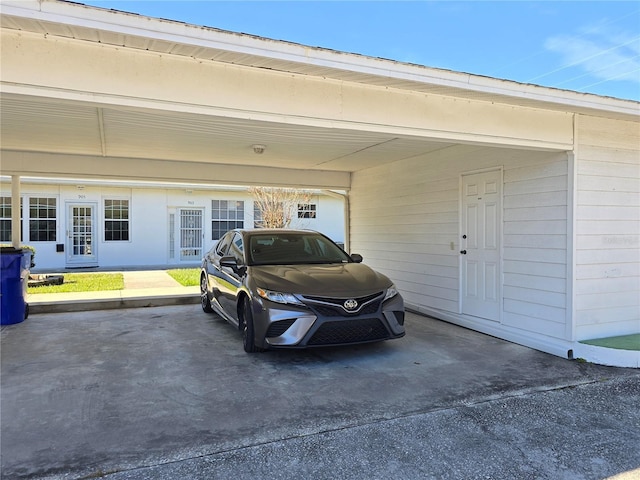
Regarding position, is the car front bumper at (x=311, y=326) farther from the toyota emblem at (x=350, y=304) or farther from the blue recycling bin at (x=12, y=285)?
the blue recycling bin at (x=12, y=285)

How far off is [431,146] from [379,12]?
2796 mm

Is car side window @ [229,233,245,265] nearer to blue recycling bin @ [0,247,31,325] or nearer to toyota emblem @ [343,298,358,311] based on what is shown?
toyota emblem @ [343,298,358,311]

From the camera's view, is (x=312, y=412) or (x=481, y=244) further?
(x=481, y=244)

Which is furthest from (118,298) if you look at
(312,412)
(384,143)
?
(312,412)

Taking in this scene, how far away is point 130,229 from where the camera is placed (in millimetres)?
14625

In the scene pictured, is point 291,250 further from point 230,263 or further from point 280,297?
point 280,297

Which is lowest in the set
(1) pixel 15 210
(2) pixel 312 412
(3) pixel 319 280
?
(2) pixel 312 412

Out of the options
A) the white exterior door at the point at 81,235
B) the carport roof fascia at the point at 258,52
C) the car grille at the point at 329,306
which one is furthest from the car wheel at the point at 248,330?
the white exterior door at the point at 81,235

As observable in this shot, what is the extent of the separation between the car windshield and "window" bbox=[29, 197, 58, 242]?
1083cm

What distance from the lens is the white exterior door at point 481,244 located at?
6012mm

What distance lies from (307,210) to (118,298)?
893cm

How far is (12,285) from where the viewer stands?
6641 millimetres

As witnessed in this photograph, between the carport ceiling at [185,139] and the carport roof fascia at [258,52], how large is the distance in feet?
1.69

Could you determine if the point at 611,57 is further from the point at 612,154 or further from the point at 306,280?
the point at 306,280
